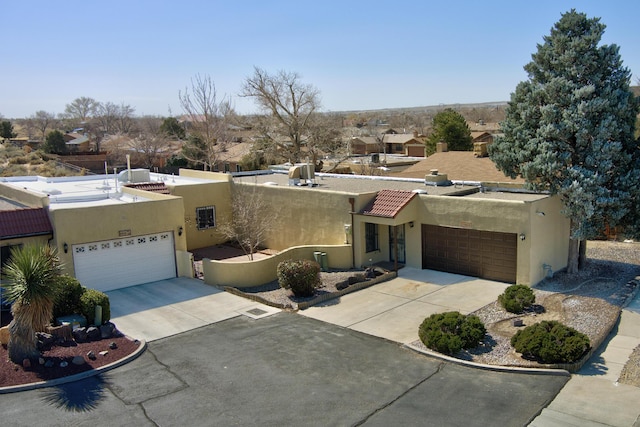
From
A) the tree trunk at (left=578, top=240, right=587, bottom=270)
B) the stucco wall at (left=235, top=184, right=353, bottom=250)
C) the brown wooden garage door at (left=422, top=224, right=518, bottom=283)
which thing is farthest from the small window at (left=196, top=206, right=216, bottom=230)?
the tree trunk at (left=578, top=240, right=587, bottom=270)

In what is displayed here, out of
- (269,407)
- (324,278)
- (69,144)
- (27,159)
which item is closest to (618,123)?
(324,278)

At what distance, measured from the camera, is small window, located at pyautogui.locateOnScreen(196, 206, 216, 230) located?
27156 mm

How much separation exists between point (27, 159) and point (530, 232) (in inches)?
2111

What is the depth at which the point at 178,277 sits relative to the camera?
21875mm

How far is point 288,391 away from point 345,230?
11142 millimetres

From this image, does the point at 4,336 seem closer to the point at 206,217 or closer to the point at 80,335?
the point at 80,335

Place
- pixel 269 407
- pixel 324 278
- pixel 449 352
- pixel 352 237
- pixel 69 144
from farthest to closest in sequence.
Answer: pixel 69 144 < pixel 352 237 < pixel 324 278 < pixel 449 352 < pixel 269 407

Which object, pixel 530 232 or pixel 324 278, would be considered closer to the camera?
pixel 530 232

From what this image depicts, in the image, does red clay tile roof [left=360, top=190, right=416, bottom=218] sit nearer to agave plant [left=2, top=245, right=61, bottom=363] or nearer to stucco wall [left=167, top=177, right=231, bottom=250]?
stucco wall [left=167, top=177, right=231, bottom=250]

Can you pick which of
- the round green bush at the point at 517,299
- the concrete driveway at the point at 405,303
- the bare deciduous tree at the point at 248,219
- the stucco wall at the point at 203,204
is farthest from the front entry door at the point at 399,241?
the stucco wall at the point at 203,204

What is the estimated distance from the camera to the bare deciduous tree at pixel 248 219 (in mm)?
23844

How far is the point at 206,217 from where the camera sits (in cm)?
2747

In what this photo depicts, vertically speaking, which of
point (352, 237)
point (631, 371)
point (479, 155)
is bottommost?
point (631, 371)

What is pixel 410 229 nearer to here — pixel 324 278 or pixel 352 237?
pixel 352 237
